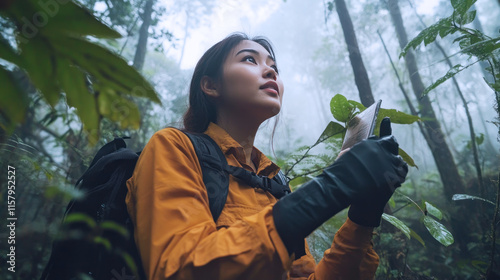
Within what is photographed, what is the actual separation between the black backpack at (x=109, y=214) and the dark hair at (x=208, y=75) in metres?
0.59

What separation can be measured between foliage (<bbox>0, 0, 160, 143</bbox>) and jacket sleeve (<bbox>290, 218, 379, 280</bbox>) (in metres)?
1.43

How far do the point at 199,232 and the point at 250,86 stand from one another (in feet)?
3.95

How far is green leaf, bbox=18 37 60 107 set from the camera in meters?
0.51

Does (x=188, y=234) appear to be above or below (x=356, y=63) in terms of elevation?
below

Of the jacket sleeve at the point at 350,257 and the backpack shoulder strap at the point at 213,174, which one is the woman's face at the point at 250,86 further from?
the jacket sleeve at the point at 350,257

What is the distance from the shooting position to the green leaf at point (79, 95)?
0.56 meters

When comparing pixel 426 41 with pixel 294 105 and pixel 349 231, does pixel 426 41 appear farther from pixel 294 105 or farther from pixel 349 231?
pixel 294 105

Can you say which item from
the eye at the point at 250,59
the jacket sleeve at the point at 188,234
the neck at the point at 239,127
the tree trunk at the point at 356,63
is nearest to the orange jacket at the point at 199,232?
the jacket sleeve at the point at 188,234

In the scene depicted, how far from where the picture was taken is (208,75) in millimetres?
2361

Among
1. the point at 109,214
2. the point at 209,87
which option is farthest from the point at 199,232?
the point at 209,87

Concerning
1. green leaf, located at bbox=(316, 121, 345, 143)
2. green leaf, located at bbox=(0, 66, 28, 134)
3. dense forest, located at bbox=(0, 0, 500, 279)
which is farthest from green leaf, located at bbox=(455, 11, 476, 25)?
green leaf, located at bbox=(0, 66, 28, 134)

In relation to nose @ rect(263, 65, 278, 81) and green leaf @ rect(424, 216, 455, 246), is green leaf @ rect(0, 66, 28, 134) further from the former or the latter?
green leaf @ rect(424, 216, 455, 246)

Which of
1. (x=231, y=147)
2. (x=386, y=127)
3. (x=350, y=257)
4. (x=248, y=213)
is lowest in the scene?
(x=350, y=257)

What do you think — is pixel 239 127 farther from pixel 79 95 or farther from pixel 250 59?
pixel 79 95
